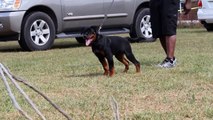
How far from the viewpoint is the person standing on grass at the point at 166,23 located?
695cm

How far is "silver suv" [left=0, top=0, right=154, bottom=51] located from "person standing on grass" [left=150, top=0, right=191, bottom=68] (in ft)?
11.4

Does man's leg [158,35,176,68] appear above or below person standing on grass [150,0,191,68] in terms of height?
below

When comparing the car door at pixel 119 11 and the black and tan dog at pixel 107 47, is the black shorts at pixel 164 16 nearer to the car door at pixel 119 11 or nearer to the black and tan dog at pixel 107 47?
the black and tan dog at pixel 107 47

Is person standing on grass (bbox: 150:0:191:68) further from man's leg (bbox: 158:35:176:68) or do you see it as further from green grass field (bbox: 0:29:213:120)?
green grass field (bbox: 0:29:213:120)

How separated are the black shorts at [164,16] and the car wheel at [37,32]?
362cm

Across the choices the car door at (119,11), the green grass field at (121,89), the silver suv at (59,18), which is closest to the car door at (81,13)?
the silver suv at (59,18)

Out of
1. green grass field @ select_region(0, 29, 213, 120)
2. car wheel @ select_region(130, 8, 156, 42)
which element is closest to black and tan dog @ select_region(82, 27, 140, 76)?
green grass field @ select_region(0, 29, 213, 120)

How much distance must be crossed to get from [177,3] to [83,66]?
1.48 m

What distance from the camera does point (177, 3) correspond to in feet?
23.0

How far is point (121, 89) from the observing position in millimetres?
5043

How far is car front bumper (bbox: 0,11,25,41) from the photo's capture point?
990cm

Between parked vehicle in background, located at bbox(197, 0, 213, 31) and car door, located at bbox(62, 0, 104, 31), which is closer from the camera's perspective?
car door, located at bbox(62, 0, 104, 31)

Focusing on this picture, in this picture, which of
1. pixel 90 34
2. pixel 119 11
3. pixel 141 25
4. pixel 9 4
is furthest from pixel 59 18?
pixel 90 34

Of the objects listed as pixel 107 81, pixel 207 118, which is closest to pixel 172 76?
pixel 107 81
